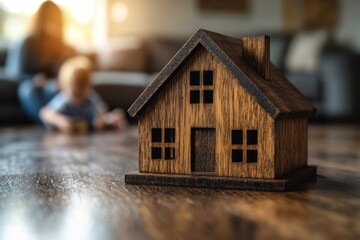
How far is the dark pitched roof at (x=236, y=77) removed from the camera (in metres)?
0.74

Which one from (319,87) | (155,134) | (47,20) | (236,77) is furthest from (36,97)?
(236,77)

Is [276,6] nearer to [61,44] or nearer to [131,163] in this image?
[61,44]

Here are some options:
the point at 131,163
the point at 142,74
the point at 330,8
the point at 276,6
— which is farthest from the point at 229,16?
the point at 131,163

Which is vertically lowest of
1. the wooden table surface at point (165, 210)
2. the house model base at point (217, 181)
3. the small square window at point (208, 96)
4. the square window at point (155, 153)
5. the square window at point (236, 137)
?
the wooden table surface at point (165, 210)

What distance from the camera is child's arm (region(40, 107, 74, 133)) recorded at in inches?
114

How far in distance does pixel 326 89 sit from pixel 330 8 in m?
2.01

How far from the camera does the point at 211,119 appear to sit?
2.59 ft

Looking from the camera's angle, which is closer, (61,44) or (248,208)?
(248,208)

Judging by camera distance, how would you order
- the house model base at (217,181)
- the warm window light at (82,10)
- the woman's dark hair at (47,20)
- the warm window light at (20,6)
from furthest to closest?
1. the warm window light at (82,10)
2. the warm window light at (20,6)
3. the woman's dark hair at (47,20)
4. the house model base at (217,181)

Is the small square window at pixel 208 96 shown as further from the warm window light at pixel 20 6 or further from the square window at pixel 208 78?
the warm window light at pixel 20 6

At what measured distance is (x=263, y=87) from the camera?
2.52ft

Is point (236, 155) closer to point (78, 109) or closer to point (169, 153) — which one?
point (169, 153)

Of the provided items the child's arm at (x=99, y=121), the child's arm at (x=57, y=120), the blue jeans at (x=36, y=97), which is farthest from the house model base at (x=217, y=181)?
the blue jeans at (x=36, y=97)

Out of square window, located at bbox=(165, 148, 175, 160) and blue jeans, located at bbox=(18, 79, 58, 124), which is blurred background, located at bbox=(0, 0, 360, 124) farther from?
square window, located at bbox=(165, 148, 175, 160)
